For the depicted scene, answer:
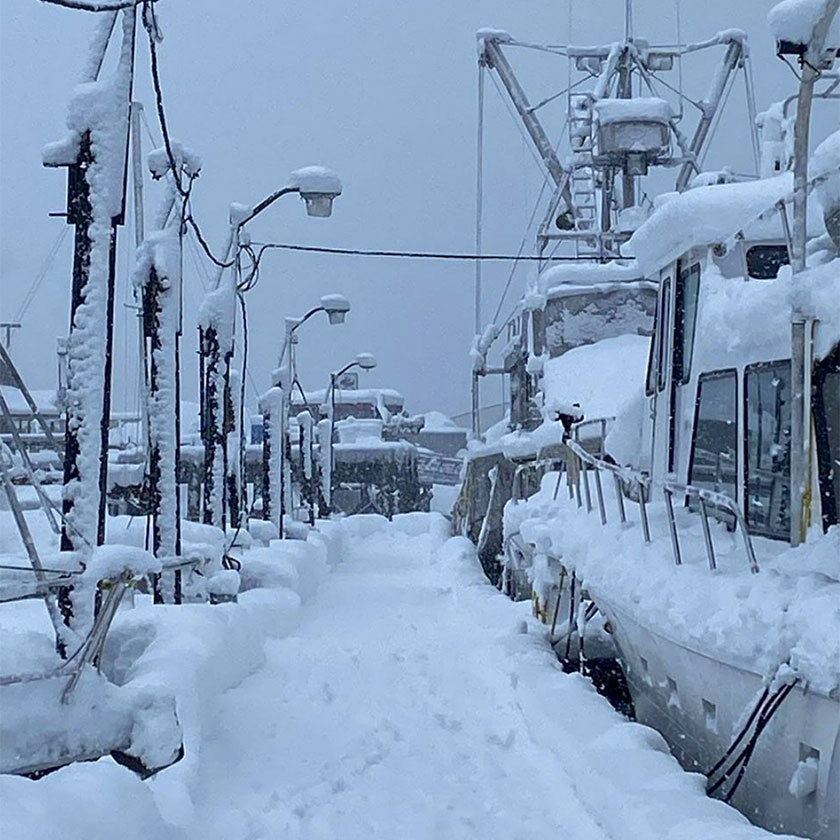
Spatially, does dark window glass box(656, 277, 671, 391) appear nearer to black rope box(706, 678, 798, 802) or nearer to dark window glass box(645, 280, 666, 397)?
dark window glass box(645, 280, 666, 397)

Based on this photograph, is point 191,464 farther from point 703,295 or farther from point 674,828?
point 674,828

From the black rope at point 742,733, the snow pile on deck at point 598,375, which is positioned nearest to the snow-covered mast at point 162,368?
the black rope at point 742,733

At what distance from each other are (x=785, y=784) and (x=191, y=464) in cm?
3444

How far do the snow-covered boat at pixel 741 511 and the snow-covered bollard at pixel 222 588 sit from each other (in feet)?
10.0

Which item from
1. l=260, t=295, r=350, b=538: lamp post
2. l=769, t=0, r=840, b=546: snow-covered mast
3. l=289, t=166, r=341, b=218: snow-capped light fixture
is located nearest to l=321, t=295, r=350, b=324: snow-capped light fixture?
l=260, t=295, r=350, b=538: lamp post

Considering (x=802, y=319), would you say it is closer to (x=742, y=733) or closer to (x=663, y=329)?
(x=742, y=733)

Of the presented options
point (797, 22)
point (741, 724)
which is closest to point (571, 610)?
point (741, 724)

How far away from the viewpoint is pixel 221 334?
543 inches

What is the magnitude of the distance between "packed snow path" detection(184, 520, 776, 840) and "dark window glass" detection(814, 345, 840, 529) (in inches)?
61.7

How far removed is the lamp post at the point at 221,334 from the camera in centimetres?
1296

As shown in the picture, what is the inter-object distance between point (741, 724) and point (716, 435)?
2684 millimetres

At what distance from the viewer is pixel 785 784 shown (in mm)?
5441

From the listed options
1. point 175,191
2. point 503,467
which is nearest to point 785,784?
point 175,191

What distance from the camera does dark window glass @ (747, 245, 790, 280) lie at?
8594 millimetres
